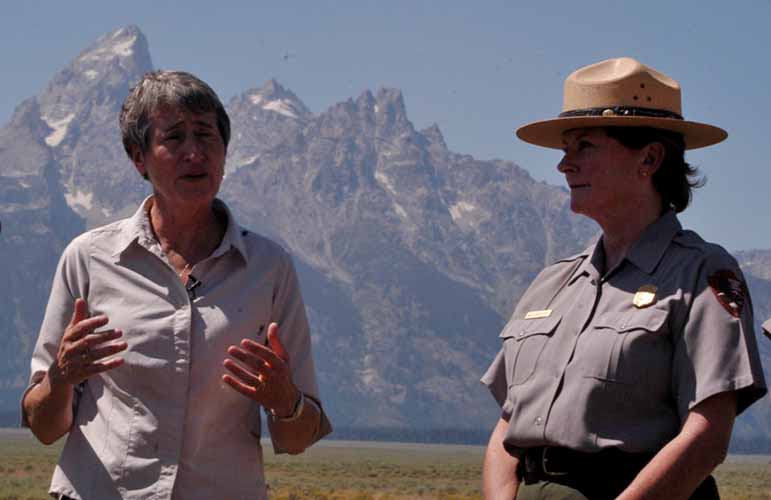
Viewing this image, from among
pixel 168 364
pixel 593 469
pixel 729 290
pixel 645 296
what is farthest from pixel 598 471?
pixel 168 364

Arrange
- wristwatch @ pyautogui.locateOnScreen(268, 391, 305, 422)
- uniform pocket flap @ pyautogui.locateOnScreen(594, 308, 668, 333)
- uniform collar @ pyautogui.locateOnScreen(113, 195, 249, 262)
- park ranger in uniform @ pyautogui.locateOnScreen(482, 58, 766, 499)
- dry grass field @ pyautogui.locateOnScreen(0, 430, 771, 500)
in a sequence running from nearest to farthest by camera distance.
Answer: park ranger in uniform @ pyautogui.locateOnScreen(482, 58, 766, 499) < uniform pocket flap @ pyautogui.locateOnScreen(594, 308, 668, 333) < wristwatch @ pyautogui.locateOnScreen(268, 391, 305, 422) < uniform collar @ pyautogui.locateOnScreen(113, 195, 249, 262) < dry grass field @ pyautogui.locateOnScreen(0, 430, 771, 500)

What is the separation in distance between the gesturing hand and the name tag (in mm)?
1329

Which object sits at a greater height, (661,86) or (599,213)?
(661,86)

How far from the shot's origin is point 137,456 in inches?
144

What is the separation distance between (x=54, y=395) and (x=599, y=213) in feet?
5.72

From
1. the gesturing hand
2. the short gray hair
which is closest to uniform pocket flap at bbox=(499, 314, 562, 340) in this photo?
the short gray hair

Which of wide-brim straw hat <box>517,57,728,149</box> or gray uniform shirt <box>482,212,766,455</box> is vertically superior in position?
wide-brim straw hat <box>517,57,728,149</box>

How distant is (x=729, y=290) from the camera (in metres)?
3.61

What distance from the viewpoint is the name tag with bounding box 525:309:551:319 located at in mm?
4070

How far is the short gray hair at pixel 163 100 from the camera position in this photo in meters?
3.89

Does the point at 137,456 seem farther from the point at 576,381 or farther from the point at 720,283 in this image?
the point at 720,283

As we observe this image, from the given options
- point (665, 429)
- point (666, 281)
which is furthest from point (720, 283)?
point (665, 429)

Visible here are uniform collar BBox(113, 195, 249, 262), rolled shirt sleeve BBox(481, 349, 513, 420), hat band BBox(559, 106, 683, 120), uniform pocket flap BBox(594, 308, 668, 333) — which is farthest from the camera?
rolled shirt sleeve BBox(481, 349, 513, 420)

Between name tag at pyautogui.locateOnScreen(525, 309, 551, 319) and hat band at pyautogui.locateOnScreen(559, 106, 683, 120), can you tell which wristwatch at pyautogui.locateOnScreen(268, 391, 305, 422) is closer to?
name tag at pyautogui.locateOnScreen(525, 309, 551, 319)
